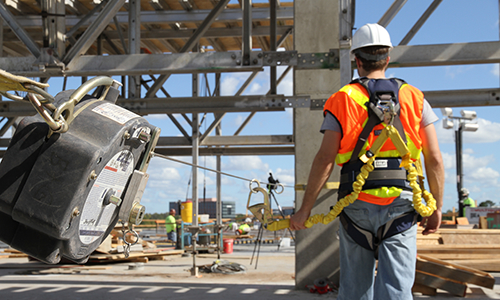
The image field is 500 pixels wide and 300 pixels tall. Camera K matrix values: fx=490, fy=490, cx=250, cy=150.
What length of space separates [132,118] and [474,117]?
109ft

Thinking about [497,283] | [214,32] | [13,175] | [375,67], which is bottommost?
[497,283]

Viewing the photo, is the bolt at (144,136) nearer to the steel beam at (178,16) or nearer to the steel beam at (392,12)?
the steel beam at (392,12)

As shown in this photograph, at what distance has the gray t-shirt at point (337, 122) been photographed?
2676 mm

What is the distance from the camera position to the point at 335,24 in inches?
250

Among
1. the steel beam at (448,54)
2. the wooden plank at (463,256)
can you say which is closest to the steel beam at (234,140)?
the wooden plank at (463,256)

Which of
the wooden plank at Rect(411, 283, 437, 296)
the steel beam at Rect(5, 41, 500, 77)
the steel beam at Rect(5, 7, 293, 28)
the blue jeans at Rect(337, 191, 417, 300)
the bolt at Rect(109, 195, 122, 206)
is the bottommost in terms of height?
the wooden plank at Rect(411, 283, 437, 296)

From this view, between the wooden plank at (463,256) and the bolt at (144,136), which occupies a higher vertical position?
the bolt at (144,136)

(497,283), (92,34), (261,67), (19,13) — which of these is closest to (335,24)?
(261,67)

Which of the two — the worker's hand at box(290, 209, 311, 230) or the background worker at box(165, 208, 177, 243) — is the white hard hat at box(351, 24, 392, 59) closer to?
the worker's hand at box(290, 209, 311, 230)

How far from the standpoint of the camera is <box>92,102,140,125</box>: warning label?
2895mm

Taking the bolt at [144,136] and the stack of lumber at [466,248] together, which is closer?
the bolt at [144,136]

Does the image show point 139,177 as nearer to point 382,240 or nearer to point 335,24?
point 382,240

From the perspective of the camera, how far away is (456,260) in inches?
302

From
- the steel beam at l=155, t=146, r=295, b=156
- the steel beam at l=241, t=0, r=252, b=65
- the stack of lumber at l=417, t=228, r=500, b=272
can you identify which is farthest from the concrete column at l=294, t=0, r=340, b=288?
the steel beam at l=155, t=146, r=295, b=156
